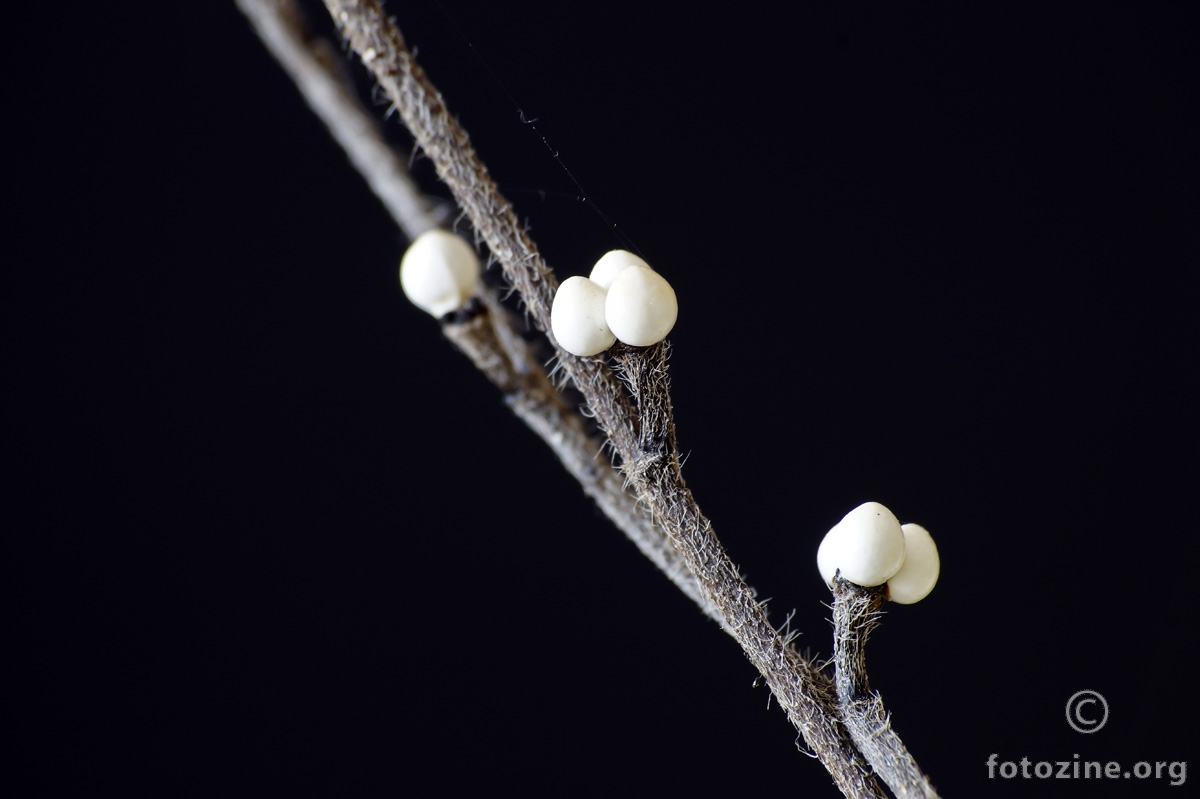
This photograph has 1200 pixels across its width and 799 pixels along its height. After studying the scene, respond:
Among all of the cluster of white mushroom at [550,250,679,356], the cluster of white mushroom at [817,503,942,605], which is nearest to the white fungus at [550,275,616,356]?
the cluster of white mushroom at [550,250,679,356]

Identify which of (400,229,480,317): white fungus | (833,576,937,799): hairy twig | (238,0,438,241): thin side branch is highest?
(238,0,438,241): thin side branch

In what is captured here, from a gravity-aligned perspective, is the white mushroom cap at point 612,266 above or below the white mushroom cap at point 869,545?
above

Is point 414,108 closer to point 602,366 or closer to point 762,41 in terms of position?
point 602,366

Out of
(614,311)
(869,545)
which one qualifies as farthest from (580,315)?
(869,545)

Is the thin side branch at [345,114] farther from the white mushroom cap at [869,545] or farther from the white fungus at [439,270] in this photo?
the white mushroom cap at [869,545]

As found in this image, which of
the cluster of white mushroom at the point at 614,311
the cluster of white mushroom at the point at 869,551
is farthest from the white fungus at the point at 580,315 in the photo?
the cluster of white mushroom at the point at 869,551

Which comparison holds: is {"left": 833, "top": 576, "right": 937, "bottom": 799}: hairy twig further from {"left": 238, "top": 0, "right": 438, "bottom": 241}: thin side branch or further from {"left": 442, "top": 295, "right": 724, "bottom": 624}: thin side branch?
{"left": 238, "top": 0, "right": 438, "bottom": 241}: thin side branch
